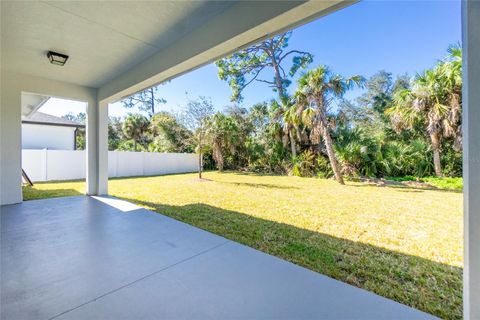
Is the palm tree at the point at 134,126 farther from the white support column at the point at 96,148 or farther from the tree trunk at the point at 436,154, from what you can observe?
the tree trunk at the point at 436,154

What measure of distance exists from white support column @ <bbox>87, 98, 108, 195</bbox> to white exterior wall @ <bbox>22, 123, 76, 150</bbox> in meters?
10.4

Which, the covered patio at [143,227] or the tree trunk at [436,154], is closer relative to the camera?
the covered patio at [143,227]

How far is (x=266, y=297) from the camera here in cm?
190

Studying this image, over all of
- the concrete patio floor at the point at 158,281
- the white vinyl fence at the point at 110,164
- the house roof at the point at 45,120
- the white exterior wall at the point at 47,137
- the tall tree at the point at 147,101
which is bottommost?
the concrete patio floor at the point at 158,281

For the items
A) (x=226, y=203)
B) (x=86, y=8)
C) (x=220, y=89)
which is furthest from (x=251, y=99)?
(x=86, y=8)

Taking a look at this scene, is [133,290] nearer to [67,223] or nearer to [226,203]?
[67,223]

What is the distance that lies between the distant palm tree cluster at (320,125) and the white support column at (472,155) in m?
3.55

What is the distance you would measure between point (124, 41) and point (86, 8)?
81 centimetres

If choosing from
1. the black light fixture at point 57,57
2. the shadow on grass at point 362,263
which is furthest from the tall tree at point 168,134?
the shadow on grass at point 362,263

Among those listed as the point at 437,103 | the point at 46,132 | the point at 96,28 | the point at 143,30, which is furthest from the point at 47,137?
the point at 437,103

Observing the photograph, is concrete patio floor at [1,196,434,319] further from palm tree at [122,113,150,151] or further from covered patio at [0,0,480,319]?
palm tree at [122,113,150,151]

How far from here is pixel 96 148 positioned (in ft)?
20.6

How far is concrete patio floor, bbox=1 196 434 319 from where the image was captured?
1735 millimetres

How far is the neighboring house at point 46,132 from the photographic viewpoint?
12883 mm
